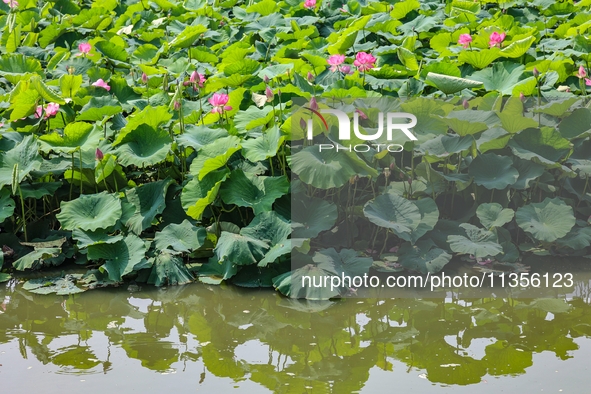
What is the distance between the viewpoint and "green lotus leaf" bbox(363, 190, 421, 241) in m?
3.28

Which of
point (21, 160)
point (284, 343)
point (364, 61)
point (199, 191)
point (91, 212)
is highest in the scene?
point (364, 61)

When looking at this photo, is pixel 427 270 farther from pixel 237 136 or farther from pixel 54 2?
pixel 54 2

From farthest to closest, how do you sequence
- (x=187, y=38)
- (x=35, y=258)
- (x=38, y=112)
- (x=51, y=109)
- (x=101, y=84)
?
(x=187, y=38) → (x=101, y=84) → (x=38, y=112) → (x=51, y=109) → (x=35, y=258)

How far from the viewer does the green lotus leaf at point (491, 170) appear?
344 centimetres

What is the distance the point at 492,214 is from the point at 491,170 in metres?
0.24

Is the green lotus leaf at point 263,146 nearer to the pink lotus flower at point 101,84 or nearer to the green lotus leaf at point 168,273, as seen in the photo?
the green lotus leaf at point 168,273

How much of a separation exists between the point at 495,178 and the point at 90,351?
198 cm

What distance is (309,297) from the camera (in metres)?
3.16

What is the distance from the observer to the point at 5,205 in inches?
141

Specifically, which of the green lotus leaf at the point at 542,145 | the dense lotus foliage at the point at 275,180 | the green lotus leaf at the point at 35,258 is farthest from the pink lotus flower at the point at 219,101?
the green lotus leaf at the point at 542,145


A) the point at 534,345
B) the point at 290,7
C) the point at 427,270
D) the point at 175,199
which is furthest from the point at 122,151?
the point at 290,7

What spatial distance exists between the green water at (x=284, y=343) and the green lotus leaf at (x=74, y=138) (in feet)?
2.43

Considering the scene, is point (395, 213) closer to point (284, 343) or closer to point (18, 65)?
point (284, 343)

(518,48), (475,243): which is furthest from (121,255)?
(518,48)
